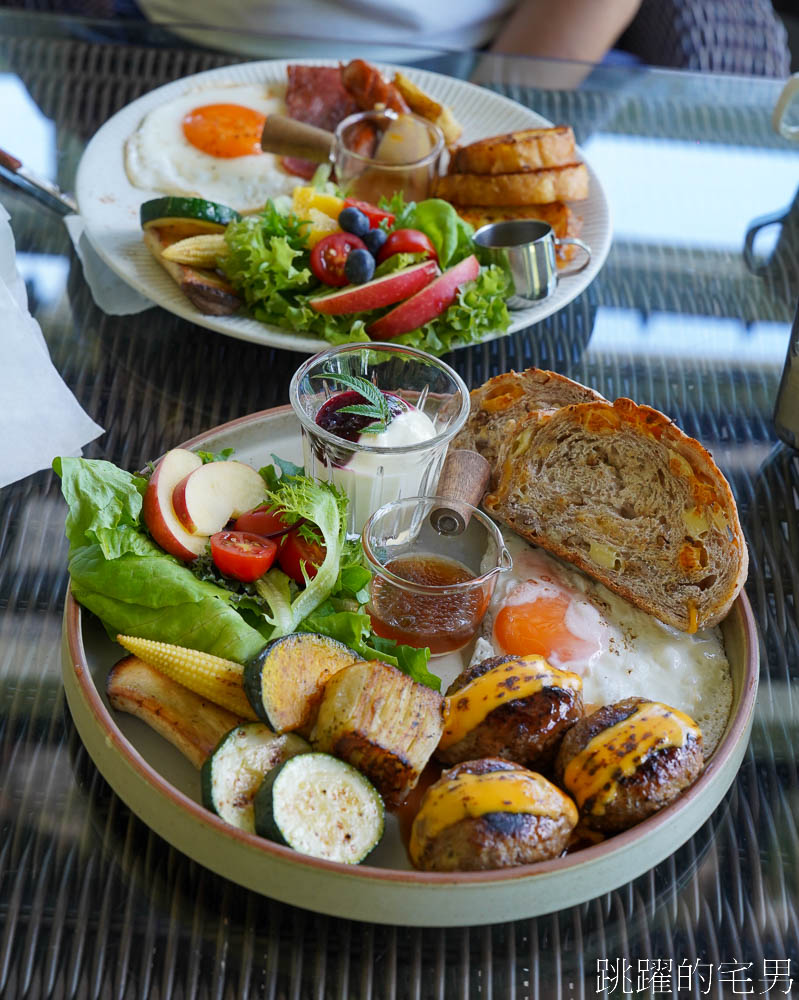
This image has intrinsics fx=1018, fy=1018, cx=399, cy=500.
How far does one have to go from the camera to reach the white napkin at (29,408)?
1985 mm

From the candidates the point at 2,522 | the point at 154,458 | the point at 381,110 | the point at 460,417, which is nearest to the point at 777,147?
the point at 381,110

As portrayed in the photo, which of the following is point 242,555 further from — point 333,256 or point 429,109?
point 429,109

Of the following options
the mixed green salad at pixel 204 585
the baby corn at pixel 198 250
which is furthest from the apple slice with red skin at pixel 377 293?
the mixed green salad at pixel 204 585

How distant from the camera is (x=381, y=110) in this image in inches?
114

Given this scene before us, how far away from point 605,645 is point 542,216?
4.65 feet

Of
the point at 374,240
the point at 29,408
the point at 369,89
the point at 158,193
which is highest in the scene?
the point at 369,89

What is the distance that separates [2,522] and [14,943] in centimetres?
85

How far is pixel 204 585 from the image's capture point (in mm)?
1617

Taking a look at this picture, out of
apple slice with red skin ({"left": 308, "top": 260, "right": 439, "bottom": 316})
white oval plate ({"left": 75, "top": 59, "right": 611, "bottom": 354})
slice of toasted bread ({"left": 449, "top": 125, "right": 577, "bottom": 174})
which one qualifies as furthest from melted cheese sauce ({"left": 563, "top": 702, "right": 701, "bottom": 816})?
slice of toasted bread ({"left": 449, "top": 125, "right": 577, "bottom": 174})

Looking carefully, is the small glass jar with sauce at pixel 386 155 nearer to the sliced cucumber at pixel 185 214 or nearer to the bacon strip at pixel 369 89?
the bacon strip at pixel 369 89

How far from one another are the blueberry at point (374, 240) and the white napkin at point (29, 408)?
2.53 feet

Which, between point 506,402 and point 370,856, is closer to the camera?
point 370,856

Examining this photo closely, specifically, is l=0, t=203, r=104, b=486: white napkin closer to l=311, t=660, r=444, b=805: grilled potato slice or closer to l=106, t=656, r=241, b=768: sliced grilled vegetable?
l=106, t=656, r=241, b=768: sliced grilled vegetable

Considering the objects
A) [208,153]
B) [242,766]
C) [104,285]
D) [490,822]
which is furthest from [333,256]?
[490,822]
